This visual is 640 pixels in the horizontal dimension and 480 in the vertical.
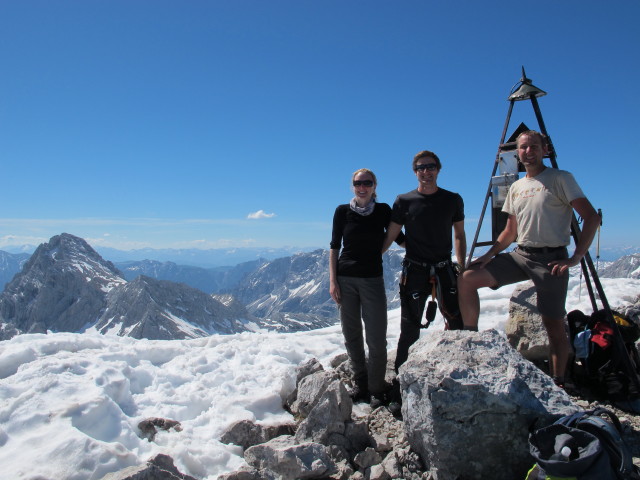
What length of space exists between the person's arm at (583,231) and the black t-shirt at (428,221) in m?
1.65

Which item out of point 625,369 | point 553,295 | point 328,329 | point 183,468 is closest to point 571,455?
point 553,295

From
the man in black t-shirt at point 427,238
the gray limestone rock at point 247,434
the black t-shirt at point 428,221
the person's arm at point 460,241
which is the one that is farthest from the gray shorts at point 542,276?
the gray limestone rock at point 247,434

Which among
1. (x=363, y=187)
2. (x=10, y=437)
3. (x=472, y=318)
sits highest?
(x=363, y=187)

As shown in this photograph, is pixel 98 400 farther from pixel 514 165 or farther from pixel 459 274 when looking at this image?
pixel 514 165

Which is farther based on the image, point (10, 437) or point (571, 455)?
point (10, 437)

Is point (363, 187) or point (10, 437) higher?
point (363, 187)

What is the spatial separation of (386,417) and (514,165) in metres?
5.34

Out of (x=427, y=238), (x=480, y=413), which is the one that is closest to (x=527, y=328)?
(x=427, y=238)

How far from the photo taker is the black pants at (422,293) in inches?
277

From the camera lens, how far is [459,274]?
704cm

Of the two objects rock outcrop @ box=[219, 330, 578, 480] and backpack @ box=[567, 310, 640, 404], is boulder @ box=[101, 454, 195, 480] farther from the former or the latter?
backpack @ box=[567, 310, 640, 404]

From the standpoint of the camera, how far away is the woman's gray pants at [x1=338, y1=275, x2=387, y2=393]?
7234 mm

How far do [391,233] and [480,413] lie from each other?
337 cm

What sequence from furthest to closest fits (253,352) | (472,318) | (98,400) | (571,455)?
(253,352), (472,318), (98,400), (571,455)
